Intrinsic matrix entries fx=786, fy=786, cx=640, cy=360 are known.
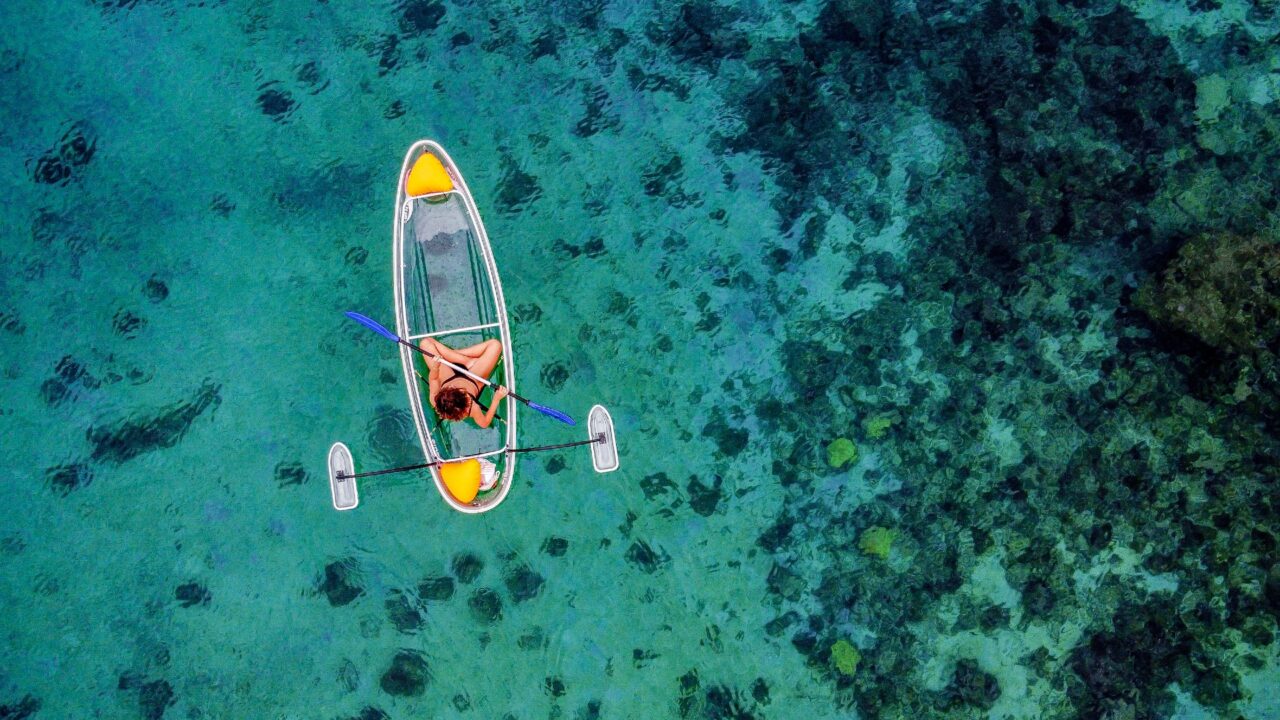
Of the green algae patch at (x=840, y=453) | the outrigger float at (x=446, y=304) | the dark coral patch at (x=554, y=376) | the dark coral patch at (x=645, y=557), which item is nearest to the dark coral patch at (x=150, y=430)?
the outrigger float at (x=446, y=304)

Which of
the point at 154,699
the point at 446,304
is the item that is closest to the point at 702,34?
the point at 446,304

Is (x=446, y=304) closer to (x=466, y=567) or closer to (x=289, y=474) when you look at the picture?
(x=289, y=474)

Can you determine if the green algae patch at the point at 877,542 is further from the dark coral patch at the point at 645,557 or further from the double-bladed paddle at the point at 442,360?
the double-bladed paddle at the point at 442,360

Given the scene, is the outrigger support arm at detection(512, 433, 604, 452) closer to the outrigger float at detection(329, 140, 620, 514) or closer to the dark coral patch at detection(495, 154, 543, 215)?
the outrigger float at detection(329, 140, 620, 514)

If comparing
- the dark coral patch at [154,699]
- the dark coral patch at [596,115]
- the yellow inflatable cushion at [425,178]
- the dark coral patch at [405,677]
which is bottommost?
the dark coral patch at [154,699]

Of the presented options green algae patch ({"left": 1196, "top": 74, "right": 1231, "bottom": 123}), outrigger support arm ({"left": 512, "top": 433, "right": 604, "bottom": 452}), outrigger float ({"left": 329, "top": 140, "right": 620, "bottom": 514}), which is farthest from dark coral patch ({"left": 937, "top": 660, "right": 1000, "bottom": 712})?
green algae patch ({"left": 1196, "top": 74, "right": 1231, "bottom": 123})
